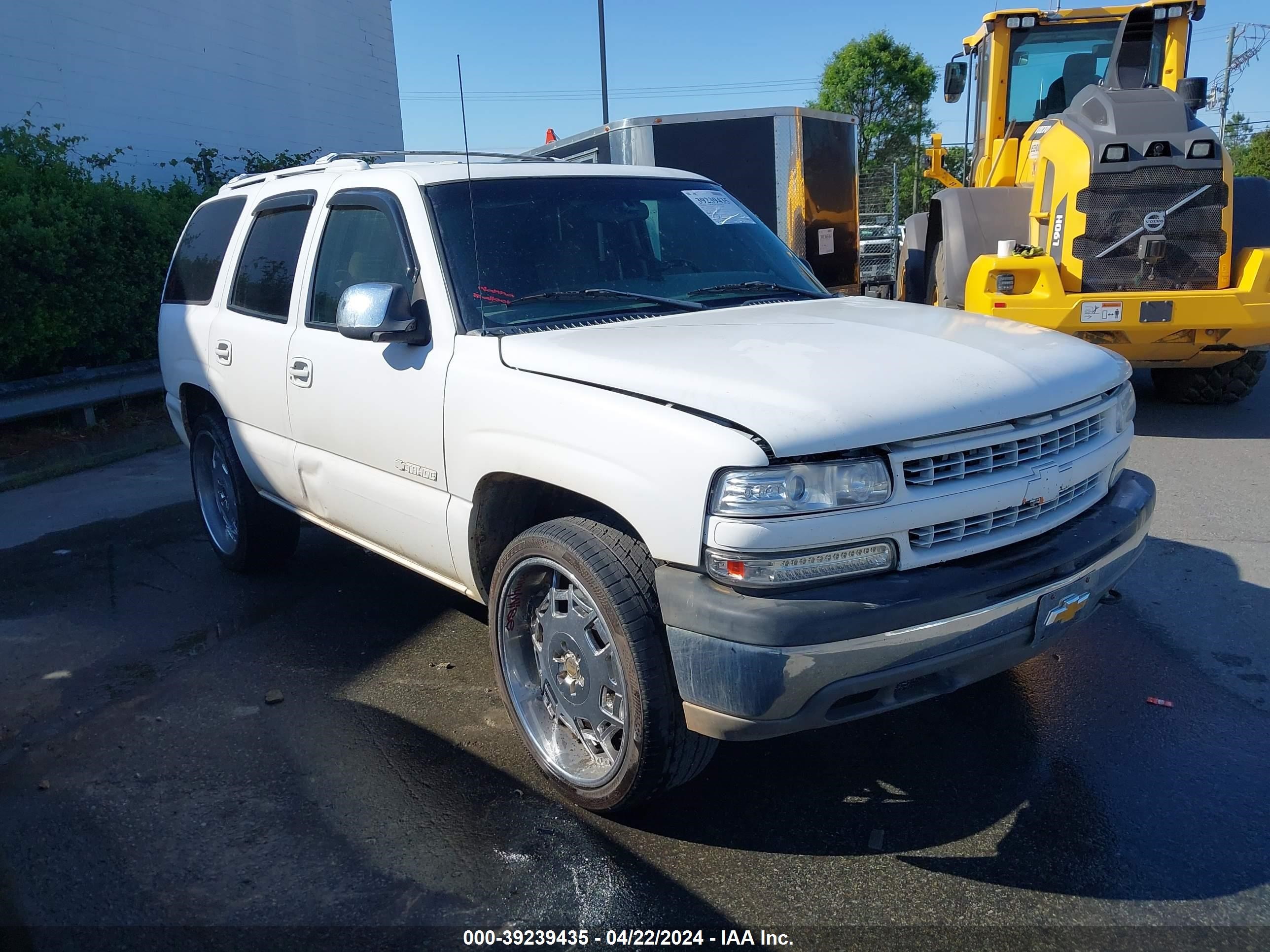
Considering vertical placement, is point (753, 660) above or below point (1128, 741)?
above

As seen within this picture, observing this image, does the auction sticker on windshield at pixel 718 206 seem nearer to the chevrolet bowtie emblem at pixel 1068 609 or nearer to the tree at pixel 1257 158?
the chevrolet bowtie emblem at pixel 1068 609

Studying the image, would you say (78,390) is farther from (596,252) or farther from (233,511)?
(596,252)

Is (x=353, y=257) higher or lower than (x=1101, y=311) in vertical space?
higher

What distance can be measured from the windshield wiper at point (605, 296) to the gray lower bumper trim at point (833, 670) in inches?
58.6

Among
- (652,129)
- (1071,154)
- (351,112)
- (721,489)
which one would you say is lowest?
(721,489)

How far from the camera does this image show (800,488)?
248 centimetres

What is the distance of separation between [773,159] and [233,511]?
7.32m

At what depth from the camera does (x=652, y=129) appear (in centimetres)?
1047

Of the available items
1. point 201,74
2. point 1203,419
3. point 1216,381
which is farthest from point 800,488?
point 201,74

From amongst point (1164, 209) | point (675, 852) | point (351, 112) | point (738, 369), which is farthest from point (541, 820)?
point (351, 112)

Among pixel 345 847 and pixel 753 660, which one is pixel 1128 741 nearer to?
pixel 753 660

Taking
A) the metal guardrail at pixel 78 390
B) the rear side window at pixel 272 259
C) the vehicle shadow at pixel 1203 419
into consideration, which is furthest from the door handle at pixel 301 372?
the vehicle shadow at pixel 1203 419

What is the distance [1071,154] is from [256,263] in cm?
586

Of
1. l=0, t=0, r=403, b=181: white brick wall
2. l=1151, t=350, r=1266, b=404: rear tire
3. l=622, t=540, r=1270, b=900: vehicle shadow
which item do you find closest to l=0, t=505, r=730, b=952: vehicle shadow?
l=622, t=540, r=1270, b=900: vehicle shadow
